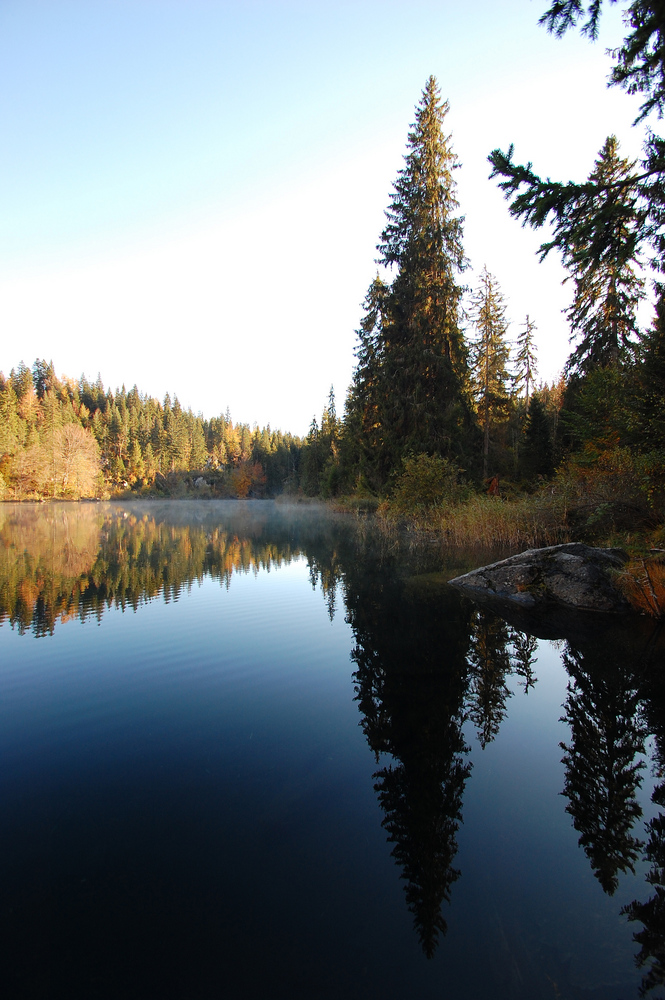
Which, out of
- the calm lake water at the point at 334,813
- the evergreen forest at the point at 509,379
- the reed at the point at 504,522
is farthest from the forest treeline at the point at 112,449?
the calm lake water at the point at 334,813

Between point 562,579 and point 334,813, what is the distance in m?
7.84

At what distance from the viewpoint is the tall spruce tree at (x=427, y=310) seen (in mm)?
23531

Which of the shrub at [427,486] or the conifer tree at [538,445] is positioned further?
the conifer tree at [538,445]

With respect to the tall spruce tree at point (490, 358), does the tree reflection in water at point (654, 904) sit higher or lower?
lower

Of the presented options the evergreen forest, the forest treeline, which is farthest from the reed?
the forest treeline

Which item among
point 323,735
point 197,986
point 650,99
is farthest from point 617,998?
point 650,99

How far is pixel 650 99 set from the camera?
17.4ft

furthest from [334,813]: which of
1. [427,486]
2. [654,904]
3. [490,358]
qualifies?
[490,358]

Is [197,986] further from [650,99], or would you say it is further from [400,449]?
[400,449]

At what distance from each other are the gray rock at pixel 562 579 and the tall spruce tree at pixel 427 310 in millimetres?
12721

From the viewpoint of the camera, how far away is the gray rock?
9312 millimetres

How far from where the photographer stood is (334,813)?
3598 mm

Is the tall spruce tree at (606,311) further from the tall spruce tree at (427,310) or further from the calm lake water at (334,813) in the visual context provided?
the calm lake water at (334,813)

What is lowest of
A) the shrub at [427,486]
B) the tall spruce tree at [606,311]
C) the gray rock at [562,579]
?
the gray rock at [562,579]
